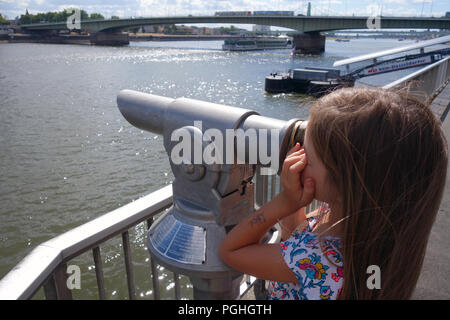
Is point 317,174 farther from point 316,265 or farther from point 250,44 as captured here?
point 250,44

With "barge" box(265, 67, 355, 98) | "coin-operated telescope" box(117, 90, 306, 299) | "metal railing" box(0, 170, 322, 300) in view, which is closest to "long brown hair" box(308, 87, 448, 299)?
"coin-operated telescope" box(117, 90, 306, 299)

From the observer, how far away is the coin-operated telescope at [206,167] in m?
0.97

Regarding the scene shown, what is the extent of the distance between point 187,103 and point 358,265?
63cm

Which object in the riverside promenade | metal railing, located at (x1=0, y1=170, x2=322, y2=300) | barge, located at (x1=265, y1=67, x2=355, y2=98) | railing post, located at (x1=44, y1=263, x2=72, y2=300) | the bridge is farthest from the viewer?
the bridge

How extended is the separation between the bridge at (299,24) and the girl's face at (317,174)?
123ft

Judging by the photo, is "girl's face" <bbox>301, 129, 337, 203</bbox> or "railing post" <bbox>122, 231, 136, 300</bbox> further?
"railing post" <bbox>122, 231, 136, 300</bbox>

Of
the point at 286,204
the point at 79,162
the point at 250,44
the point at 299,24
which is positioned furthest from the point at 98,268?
the point at 250,44

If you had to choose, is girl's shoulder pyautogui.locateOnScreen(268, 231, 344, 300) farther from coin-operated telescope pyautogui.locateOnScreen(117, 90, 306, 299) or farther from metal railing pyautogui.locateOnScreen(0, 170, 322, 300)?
metal railing pyautogui.locateOnScreen(0, 170, 322, 300)

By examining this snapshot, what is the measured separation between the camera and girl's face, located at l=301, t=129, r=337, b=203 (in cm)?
94

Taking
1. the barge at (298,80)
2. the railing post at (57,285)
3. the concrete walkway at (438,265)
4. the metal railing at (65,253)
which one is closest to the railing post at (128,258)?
the metal railing at (65,253)

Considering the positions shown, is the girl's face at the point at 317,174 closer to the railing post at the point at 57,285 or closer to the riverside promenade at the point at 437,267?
the railing post at the point at 57,285

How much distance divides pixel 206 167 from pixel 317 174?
289mm

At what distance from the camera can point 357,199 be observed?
936 mm
